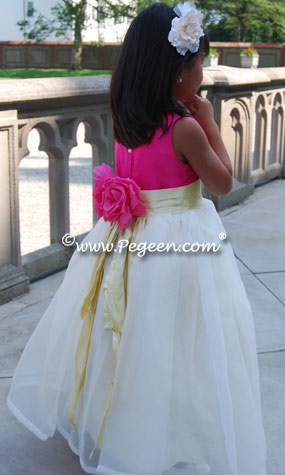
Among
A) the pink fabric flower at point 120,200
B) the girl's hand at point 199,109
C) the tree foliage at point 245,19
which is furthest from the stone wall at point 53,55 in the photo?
the pink fabric flower at point 120,200

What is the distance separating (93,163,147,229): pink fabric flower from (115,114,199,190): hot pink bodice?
1.8 inches

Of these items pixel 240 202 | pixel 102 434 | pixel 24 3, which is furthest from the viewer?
pixel 24 3

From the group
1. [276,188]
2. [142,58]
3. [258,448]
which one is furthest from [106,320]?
[276,188]

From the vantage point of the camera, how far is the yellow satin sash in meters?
2.20

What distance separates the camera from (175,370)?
85.2 inches

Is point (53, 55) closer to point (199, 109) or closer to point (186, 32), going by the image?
point (199, 109)

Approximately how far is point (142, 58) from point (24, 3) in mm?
44371

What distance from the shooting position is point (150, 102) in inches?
82.5

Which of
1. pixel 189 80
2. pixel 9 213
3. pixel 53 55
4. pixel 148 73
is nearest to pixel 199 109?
pixel 189 80

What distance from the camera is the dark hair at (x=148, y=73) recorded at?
6.75ft

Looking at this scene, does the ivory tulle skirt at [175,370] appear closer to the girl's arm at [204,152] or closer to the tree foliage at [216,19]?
the girl's arm at [204,152]

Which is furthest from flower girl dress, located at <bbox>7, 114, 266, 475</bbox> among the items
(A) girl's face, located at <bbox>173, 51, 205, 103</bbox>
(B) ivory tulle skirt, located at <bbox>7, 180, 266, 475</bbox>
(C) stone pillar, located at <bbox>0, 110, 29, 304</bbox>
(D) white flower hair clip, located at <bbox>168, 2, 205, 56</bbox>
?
(C) stone pillar, located at <bbox>0, 110, 29, 304</bbox>

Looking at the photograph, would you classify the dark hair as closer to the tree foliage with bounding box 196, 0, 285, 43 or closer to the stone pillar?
the stone pillar

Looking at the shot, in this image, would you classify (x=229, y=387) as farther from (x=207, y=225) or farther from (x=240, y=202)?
(x=240, y=202)
